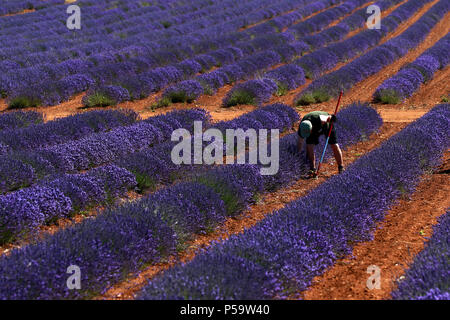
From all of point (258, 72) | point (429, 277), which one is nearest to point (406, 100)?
point (258, 72)

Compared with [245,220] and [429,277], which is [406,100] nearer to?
[245,220]

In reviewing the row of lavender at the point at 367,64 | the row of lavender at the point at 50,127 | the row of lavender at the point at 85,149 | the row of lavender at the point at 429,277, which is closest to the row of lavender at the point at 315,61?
the row of lavender at the point at 367,64

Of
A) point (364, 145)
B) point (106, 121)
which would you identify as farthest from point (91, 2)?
point (364, 145)

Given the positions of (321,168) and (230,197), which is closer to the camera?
(230,197)

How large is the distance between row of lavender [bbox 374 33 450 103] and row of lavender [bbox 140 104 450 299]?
5.86 metres

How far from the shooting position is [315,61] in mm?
16594

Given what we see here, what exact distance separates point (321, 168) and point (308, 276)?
156 inches

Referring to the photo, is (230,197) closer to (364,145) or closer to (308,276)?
(308,276)

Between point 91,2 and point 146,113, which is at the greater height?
point 91,2

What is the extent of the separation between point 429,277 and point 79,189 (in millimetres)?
3815

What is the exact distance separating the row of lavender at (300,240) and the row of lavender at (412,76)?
5860 mm

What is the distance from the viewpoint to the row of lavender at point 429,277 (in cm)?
348

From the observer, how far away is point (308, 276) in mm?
4316

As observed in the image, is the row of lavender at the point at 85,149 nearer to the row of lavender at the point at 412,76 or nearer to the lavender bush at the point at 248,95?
the lavender bush at the point at 248,95
